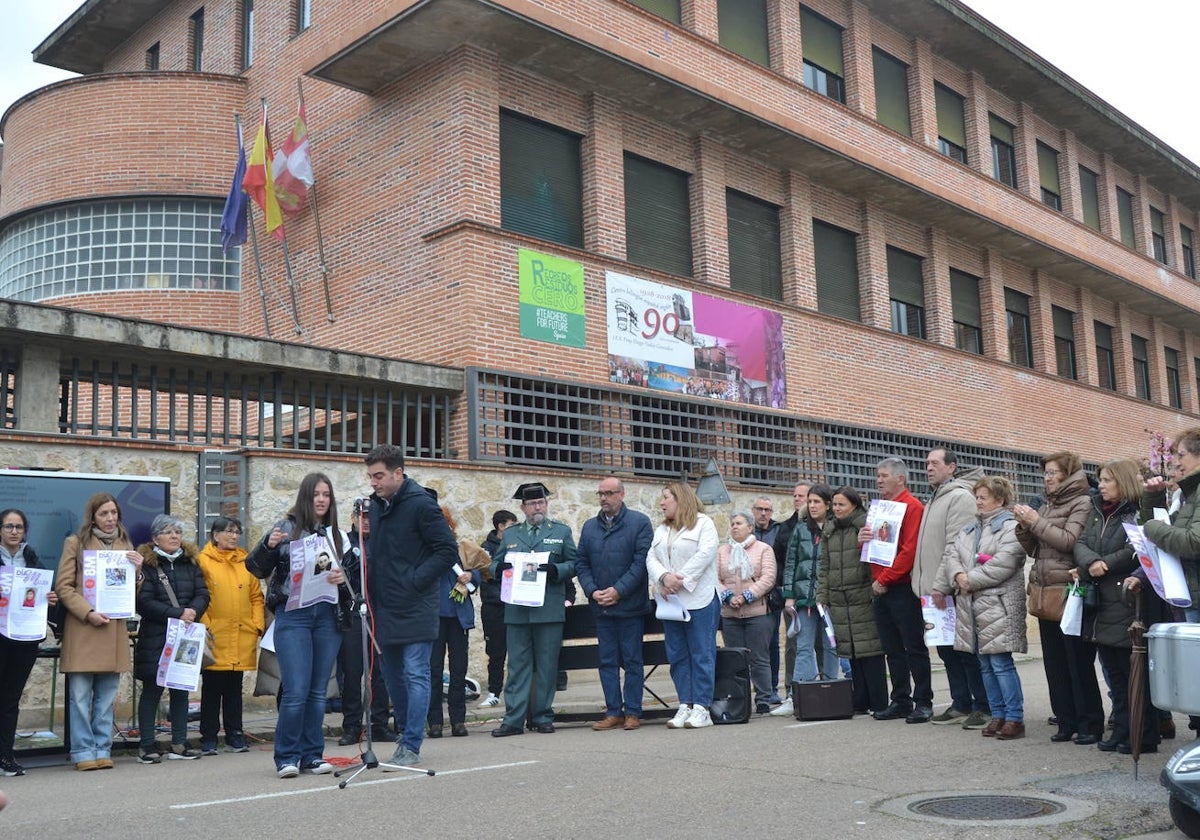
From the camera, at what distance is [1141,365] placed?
32.2 metres

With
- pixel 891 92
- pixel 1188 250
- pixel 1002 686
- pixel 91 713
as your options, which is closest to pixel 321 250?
pixel 91 713

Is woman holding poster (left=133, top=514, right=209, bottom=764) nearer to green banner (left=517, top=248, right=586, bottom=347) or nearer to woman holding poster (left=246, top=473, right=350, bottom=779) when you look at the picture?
woman holding poster (left=246, top=473, right=350, bottom=779)

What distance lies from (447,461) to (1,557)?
6.14 meters

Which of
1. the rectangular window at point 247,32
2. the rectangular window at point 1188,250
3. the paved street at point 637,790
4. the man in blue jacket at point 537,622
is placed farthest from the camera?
the rectangular window at point 1188,250

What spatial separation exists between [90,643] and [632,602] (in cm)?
408

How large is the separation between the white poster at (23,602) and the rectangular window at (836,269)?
15579 millimetres

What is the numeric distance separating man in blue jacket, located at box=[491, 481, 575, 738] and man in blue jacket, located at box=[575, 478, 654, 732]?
21 cm

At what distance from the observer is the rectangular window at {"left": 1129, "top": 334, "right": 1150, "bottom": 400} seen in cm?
3170

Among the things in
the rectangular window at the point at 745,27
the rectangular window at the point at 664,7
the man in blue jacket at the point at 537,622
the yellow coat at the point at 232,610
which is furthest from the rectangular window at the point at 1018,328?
the yellow coat at the point at 232,610

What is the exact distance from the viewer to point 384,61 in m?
17.2

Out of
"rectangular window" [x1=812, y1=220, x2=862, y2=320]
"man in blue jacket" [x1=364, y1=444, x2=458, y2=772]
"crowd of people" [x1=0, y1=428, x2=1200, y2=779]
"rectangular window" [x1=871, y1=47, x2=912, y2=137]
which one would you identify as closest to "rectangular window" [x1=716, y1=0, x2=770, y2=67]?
"rectangular window" [x1=812, y1=220, x2=862, y2=320]

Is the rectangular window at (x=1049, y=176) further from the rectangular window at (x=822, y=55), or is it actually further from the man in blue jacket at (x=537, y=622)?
the man in blue jacket at (x=537, y=622)

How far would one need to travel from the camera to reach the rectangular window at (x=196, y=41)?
23016mm

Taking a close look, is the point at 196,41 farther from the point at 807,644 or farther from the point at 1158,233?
the point at 1158,233
